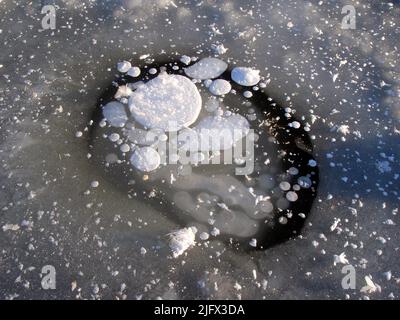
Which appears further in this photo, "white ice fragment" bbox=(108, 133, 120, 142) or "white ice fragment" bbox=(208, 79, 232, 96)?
"white ice fragment" bbox=(208, 79, 232, 96)

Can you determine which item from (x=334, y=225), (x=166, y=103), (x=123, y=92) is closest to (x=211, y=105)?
(x=166, y=103)

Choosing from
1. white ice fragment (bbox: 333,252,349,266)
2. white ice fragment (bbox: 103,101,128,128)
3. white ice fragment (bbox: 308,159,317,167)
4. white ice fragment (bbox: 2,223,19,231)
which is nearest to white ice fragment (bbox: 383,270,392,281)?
white ice fragment (bbox: 333,252,349,266)

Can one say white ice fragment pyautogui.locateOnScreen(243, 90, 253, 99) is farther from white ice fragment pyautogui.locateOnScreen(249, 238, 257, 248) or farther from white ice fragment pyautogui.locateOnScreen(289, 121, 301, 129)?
white ice fragment pyautogui.locateOnScreen(249, 238, 257, 248)

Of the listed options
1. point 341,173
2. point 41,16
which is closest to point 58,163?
point 41,16

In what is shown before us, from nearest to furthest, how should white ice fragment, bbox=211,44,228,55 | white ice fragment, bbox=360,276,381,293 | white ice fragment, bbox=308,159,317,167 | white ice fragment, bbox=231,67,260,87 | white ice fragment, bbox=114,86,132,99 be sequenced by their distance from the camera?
white ice fragment, bbox=360,276,381,293 → white ice fragment, bbox=308,159,317,167 → white ice fragment, bbox=114,86,132,99 → white ice fragment, bbox=231,67,260,87 → white ice fragment, bbox=211,44,228,55

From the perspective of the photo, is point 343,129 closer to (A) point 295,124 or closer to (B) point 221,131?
(A) point 295,124

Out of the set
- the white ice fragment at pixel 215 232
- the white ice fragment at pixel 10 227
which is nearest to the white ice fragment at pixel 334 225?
the white ice fragment at pixel 215 232

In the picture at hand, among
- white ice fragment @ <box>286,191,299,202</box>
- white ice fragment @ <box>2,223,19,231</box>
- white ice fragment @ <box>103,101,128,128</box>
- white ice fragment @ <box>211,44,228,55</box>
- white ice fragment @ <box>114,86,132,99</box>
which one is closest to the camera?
white ice fragment @ <box>2,223,19,231</box>
